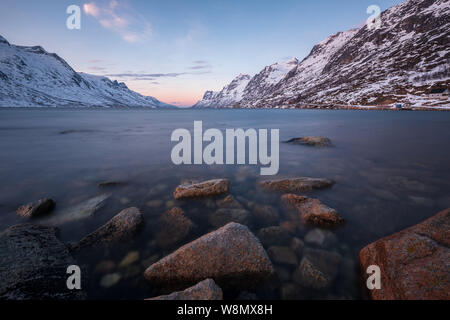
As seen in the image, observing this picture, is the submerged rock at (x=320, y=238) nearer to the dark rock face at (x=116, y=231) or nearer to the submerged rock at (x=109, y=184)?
the dark rock face at (x=116, y=231)

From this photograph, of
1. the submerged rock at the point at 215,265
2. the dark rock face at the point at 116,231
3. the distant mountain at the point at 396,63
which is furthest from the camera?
the distant mountain at the point at 396,63

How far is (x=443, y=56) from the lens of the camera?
95.1 meters

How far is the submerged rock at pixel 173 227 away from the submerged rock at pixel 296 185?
3414 mm

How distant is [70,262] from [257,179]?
6626mm

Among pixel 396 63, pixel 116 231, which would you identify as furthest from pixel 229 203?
pixel 396 63

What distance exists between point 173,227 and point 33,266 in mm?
2757

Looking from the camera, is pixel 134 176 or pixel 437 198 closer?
pixel 437 198

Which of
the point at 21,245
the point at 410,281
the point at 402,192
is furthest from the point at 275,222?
the point at 21,245

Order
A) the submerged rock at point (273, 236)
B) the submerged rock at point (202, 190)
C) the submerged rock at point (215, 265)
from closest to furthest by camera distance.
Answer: the submerged rock at point (215, 265), the submerged rock at point (273, 236), the submerged rock at point (202, 190)

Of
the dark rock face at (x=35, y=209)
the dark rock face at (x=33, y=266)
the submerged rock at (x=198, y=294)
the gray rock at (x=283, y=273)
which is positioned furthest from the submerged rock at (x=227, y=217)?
the dark rock face at (x=35, y=209)

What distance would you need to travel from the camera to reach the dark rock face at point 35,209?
18.7ft

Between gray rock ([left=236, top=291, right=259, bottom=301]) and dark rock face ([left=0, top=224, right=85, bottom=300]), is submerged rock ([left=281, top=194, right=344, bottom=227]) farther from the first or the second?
dark rock face ([left=0, top=224, right=85, bottom=300])
